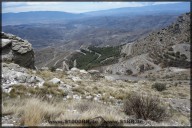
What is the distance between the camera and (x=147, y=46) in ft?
366

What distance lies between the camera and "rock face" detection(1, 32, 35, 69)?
18844mm

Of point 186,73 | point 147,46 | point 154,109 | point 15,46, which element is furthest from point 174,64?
point 154,109

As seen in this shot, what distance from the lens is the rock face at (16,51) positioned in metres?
18.8

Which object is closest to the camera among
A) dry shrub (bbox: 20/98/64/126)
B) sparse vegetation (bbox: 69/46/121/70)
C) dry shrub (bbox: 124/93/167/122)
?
dry shrub (bbox: 20/98/64/126)

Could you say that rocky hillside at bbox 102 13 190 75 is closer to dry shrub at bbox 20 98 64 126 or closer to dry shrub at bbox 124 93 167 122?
dry shrub at bbox 124 93 167 122

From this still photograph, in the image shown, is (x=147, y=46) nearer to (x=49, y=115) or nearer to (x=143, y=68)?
(x=143, y=68)

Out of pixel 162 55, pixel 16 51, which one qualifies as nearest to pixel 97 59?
pixel 162 55

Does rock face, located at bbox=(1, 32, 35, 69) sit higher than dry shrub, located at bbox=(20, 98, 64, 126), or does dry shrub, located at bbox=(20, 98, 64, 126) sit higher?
rock face, located at bbox=(1, 32, 35, 69)

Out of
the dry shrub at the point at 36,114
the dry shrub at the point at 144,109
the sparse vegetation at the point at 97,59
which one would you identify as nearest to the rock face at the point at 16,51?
the dry shrub at the point at 144,109

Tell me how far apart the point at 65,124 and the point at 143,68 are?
73341mm

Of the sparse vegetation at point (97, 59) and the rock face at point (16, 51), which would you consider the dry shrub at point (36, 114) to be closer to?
Result: the rock face at point (16, 51)

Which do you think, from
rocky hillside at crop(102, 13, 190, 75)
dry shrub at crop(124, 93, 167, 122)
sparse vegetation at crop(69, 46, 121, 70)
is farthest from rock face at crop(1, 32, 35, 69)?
sparse vegetation at crop(69, 46, 121, 70)

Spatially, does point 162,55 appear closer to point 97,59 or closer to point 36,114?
point 97,59

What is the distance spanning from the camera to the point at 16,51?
1981 centimetres
